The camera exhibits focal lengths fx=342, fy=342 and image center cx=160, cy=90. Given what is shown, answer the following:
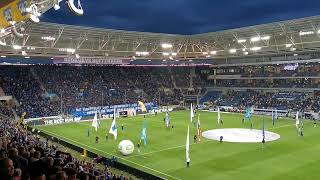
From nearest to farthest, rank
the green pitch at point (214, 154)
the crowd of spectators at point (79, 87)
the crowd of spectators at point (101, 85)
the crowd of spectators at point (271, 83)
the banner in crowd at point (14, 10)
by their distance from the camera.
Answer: the banner in crowd at point (14, 10)
the green pitch at point (214, 154)
the crowd of spectators at point (79, 87)
the crowd of spectators at point (101, 85)
the crowd of spectators at point (271, 83)

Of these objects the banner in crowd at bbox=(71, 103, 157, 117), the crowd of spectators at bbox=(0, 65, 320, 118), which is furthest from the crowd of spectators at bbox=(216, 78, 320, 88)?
the banner in crowd at bbox=(71, 103, 157, 117)

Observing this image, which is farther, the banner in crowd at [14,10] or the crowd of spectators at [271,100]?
the crowd of spectators at [271,100]

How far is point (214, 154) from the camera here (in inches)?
1441

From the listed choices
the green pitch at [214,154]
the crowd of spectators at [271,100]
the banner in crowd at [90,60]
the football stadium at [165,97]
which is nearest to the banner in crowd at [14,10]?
the football stadium at [165,97]

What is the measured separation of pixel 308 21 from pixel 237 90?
117 ft

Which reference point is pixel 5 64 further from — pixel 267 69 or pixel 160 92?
pixel 267 69

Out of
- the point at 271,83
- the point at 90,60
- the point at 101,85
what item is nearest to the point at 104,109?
the point at 90,60

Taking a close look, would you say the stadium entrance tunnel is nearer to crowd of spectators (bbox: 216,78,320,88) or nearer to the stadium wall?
the stadium wall

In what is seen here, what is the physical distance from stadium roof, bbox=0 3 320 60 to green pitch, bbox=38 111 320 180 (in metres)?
17.0

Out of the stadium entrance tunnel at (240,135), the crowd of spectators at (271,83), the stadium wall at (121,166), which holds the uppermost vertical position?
the crowd of spectators at (271,83)

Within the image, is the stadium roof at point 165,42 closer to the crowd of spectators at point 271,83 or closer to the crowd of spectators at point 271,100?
the crowd of spectators at point 271,83

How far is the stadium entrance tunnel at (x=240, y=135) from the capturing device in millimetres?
44112

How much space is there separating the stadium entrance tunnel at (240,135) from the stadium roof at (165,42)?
2158 cm

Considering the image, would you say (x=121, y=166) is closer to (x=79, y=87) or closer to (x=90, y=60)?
(x=90, y=60)
